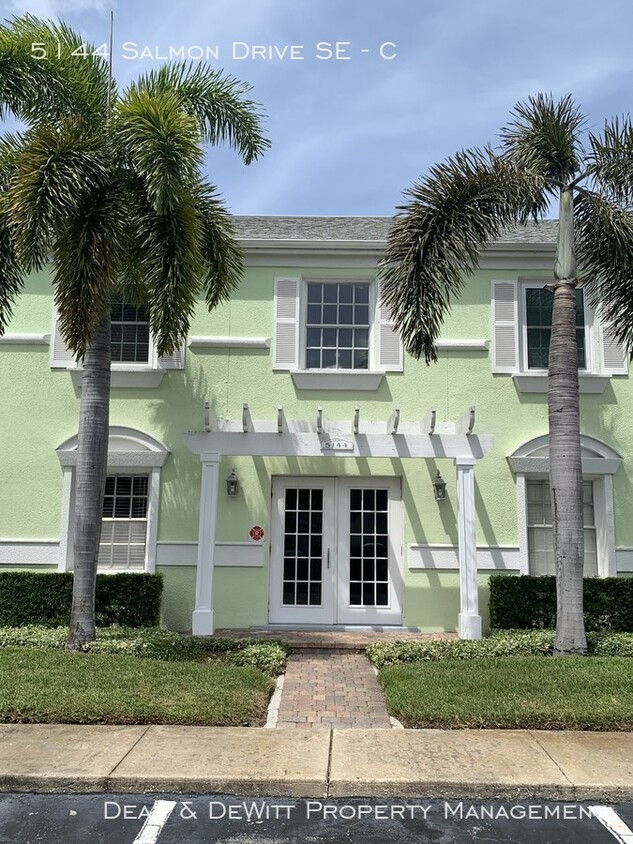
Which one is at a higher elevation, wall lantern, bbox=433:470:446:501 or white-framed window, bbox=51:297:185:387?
white-framed window, bbox=51:297:185:387

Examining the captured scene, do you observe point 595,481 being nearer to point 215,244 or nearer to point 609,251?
point 609,251

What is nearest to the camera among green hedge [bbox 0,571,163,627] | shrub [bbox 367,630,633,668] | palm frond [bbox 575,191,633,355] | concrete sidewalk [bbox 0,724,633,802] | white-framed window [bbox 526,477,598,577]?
concrete sidewalk [bbox 0,724,633,802]

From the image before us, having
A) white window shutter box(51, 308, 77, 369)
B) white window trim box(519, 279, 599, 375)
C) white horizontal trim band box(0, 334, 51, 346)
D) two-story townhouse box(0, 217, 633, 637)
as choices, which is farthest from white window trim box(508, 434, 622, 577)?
white horizontal trim band box(0, 334, 51, 346)

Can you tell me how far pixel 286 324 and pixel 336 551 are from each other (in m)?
3.79

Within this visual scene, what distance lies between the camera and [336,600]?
11.2 meters

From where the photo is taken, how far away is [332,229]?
→ 13031 mm

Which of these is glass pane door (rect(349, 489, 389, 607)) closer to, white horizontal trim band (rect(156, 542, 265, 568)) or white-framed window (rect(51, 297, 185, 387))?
white horizontal trim band (rect(156, 542, 265, 568))

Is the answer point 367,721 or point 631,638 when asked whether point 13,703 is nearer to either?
point 367,721

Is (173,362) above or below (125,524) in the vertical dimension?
above

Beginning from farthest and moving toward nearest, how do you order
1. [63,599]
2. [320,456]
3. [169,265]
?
[320,456]
[63,599]
[169,265]

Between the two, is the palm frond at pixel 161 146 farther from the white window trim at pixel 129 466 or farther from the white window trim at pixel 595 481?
the white window trim at pixel 595 481

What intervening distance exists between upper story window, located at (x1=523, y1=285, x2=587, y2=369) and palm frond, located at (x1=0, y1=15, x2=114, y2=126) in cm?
720

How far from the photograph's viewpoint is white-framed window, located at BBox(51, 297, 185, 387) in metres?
11.6

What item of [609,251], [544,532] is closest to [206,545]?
[544,532]
